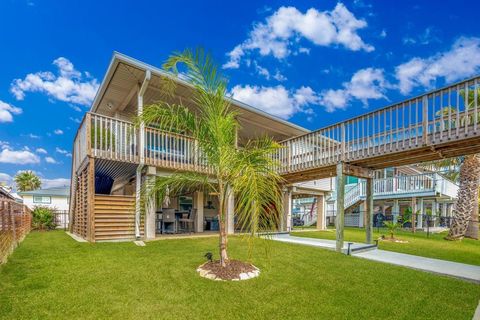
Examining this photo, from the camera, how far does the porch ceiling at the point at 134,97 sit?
7777 mm

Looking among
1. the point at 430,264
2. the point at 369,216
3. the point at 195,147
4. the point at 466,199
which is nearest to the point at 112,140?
the point at 195,147

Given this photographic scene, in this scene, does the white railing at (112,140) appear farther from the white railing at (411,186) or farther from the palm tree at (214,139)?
the white railing at (411,186)

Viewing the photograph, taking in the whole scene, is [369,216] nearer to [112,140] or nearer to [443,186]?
[112,140]

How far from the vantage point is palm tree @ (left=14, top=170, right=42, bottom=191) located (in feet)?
106

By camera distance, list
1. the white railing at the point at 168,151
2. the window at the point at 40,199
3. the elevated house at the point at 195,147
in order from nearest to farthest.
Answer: the elevated house at the point at 195,147 → the white railing at the point at 168,151 → the window at the point at 40,199

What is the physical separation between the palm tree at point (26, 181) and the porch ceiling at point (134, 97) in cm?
2947

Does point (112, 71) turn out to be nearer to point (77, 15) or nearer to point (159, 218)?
point (159, 218)

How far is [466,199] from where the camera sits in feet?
38.5

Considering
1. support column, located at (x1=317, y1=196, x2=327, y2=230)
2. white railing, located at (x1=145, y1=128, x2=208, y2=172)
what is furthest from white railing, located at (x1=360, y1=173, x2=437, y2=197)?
white railing, located at (x1=145, y1=128, x2=208, y2=172)

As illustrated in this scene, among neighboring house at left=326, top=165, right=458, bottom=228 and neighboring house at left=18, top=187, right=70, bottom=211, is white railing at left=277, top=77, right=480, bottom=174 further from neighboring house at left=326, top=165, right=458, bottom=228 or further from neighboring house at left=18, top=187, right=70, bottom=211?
neighboring house at left=18, top=187, right=70, bottom=211

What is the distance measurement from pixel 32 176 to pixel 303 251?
37.9 meters

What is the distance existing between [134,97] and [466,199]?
46.6 ft

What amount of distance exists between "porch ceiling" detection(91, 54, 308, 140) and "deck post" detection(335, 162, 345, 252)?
10.7 ft

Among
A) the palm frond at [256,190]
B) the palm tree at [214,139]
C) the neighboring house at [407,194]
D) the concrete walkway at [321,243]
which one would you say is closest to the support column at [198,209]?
the concrete walkway at [321,243]
